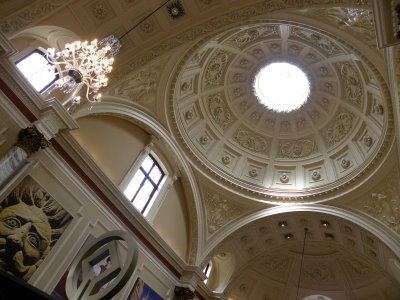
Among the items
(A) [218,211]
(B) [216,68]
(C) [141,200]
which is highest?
(B) [216,68]

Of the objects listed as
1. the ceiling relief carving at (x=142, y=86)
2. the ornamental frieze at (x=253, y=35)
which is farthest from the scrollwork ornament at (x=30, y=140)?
the ornamental frieze at (x=253, y=35)

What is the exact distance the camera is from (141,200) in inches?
515

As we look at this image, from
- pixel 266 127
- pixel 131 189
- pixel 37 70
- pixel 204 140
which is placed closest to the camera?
pixel 37 70

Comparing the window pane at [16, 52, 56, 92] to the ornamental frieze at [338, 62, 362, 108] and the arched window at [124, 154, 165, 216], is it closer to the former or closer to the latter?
the arched window at [124, 154, 165, 216]

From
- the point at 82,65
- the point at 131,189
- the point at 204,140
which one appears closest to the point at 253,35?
the point at 204,140

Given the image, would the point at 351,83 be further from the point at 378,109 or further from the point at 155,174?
the point at 155,174

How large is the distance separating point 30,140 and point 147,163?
6013 mm

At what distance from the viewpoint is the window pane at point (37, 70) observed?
30.4ft

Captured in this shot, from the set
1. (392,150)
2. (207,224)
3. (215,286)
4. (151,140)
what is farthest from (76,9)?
(215,286)

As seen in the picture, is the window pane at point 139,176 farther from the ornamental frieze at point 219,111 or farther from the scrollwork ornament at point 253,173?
the scrollwork ornament at point 253,173

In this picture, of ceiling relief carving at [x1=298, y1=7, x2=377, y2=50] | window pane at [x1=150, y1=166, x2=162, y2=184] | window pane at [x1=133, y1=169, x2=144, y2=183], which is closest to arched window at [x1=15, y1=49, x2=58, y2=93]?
window pane at [x1=133, y1=169, x2=144, y2=183]

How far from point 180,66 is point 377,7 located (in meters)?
7.92

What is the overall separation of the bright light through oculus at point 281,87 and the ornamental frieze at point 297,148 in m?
1.85

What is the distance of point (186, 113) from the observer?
50.2 ft
